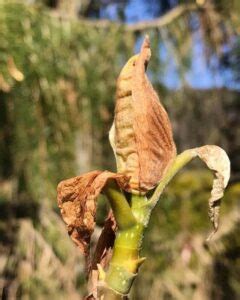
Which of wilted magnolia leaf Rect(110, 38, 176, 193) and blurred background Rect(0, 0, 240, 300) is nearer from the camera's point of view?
wilted magnolia leaf Rect(110, 38, 176, 193)

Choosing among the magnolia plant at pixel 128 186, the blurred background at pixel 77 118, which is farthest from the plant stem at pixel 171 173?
the blurred background at pixel 77 118

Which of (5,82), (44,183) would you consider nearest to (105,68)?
(44,183)

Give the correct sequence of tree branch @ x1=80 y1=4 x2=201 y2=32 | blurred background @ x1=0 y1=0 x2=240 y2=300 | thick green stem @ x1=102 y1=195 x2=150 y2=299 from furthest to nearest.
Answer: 1. tree branch @ x1=80 y1=4 x2=201 y2=32
2. blurred background @ x1=0 y1=0 x2=240 y2=300
3. thick green stem @ x1=102 y1=195 x2=150 y2=299

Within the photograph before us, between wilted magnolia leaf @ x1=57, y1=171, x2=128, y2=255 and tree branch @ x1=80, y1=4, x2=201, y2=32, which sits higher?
tree branch @ x1=80, y1=4, x2=201, y2=32

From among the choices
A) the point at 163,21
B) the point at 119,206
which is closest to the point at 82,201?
Answer: the point at 119,206

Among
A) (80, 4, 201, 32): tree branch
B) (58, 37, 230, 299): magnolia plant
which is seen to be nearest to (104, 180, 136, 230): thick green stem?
(58, 37, 230, 299): magnolia plant

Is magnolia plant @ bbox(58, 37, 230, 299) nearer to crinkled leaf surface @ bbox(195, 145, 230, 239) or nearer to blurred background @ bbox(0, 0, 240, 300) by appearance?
crinkled leaf surface @ bbox(195, 145, 230, 239)

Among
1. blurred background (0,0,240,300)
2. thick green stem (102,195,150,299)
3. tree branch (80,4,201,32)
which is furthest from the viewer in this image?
tree branch (80,4,201,32)
